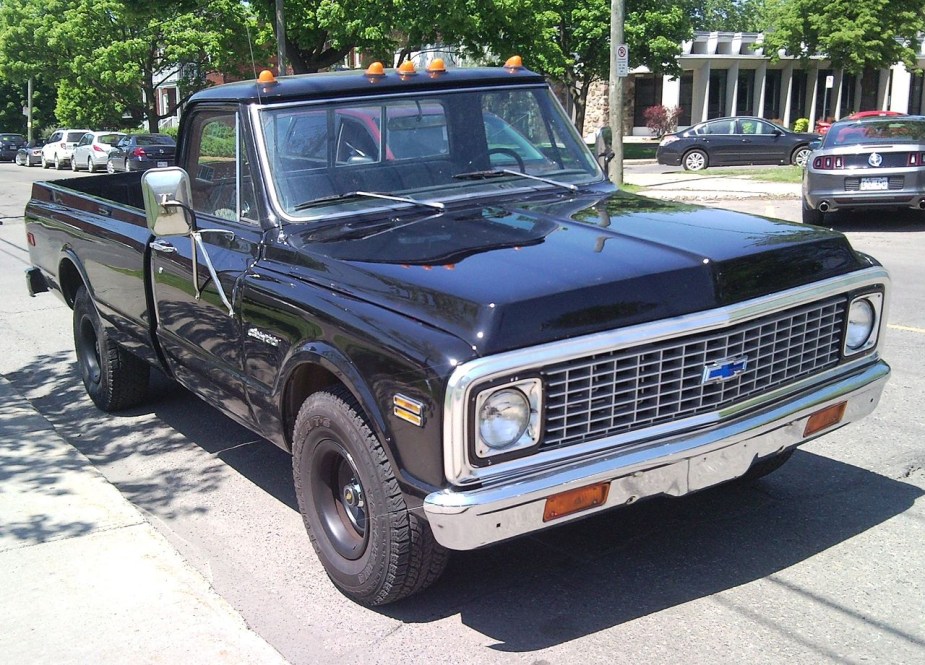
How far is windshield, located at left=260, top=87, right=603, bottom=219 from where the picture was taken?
444 centimetres

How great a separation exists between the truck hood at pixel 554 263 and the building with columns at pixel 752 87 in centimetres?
4382

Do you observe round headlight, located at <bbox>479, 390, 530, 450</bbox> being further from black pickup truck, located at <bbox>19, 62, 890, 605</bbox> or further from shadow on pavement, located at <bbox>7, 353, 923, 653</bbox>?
shadow on pavement, located at <bbox>7, 353, 923, 653</bbox>

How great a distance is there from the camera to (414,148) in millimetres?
4680

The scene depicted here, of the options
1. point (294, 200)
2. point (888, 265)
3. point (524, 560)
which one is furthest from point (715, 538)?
point (888, 265)

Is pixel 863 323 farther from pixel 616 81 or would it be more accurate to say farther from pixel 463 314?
pixel 616 81

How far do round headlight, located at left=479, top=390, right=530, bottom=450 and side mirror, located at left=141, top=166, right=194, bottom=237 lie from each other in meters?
2.01

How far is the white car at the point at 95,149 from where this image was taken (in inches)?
1352

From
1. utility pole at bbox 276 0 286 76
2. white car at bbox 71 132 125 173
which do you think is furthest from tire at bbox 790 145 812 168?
white car at bbox 71 132 125 173

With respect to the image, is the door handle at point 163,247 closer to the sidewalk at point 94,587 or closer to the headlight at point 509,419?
the sidewalk at point 94,587

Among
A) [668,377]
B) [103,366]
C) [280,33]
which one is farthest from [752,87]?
[668,377]

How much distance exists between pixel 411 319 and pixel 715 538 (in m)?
1.87

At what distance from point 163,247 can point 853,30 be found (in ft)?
128

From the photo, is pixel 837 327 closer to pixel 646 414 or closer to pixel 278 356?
pixel 646 414

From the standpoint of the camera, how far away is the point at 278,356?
4.08 meters
